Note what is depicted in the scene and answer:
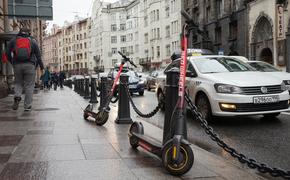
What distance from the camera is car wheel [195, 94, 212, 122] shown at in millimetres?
8656

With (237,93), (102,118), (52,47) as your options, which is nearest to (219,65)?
(237,93)

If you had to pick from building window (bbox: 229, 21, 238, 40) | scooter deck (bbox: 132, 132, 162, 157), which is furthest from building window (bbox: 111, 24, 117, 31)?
scooter deck (bbox: 132, 132, 162, 157)

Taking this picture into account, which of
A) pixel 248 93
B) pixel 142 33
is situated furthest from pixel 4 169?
pixel 142 33

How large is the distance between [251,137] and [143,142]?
104 inches

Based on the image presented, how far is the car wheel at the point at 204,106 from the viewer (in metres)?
8.66

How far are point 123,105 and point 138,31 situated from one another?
3198 inches

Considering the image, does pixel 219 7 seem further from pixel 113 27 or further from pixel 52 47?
pixel 52 47

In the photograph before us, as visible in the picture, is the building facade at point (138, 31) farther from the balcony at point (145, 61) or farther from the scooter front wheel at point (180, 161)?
the scooter front wheel at point (180, 161)

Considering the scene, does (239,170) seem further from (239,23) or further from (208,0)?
(208,0)

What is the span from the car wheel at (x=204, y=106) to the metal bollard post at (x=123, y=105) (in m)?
1.62

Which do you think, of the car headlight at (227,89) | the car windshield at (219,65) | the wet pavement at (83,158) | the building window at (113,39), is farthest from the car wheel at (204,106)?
the building window at (113,39)

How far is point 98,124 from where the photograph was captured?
7898mm

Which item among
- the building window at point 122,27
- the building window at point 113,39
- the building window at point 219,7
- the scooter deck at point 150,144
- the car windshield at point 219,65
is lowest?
the scooter deck at point 150,144

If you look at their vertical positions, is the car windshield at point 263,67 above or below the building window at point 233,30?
below
